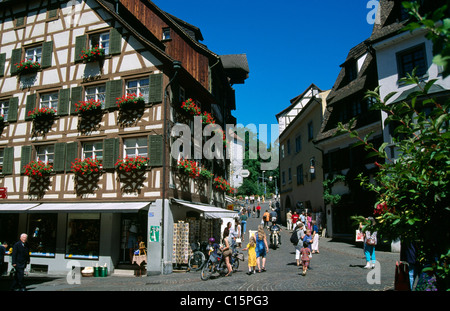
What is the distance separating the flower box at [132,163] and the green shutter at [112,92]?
2968mm

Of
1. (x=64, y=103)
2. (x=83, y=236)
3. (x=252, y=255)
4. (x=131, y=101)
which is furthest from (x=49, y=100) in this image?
(x=252, y=255)

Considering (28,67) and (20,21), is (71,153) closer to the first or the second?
(28,67)

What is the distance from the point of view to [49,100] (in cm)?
1920

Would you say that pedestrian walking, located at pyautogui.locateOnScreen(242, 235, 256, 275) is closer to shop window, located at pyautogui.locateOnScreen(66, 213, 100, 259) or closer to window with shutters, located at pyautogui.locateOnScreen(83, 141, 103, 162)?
shop window, located at pyautogui.locateOnScreen(66, 213, 100, 259)

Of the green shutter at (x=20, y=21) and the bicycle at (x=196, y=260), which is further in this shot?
the green shutter at (x=20, y=21)

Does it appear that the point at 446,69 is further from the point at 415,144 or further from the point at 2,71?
the point at 2,71

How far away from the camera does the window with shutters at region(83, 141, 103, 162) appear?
1752 centimetres

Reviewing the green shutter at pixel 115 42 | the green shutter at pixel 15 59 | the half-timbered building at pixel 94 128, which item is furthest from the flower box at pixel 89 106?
the green shutter at pixel 15 59

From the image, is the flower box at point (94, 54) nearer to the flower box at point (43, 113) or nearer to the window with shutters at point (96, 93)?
the window with shutters at point (96, 93)

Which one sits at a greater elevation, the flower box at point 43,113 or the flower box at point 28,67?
the flower box at point 28,67

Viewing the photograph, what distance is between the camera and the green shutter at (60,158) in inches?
700

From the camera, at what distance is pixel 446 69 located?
2.09 meters
